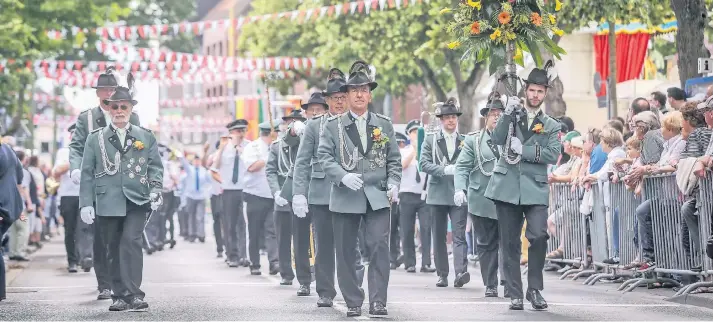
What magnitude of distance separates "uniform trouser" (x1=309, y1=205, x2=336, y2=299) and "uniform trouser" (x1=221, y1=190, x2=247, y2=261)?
846 cm

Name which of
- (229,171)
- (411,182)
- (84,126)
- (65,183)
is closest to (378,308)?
(84,126)

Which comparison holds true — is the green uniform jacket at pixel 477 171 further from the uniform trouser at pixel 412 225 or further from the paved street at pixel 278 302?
the uniform trouser at pixel 412 225

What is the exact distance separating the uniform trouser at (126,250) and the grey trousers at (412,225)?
24.0 ft

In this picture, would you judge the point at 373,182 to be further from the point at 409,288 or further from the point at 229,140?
the point at 229,140

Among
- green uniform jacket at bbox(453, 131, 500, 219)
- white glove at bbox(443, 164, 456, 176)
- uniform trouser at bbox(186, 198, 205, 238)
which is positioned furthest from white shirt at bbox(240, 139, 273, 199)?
uniform trouser at bbox(186, 198, 205, 238)

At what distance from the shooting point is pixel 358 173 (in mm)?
13109

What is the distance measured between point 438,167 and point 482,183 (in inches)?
90.6

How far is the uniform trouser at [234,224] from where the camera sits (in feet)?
74.1

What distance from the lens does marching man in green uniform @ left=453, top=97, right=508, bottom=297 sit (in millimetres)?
15711

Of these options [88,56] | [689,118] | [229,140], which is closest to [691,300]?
[689,118]

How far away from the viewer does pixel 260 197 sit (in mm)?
20328

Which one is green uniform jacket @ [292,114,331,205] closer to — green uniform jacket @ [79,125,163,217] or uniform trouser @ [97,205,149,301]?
green uniform jacket @ [79,125,163,217]

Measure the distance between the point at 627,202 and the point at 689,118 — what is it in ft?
5.72

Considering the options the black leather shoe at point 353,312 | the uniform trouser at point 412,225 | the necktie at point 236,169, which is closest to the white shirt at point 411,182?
the uniform trouser at point 412,225
